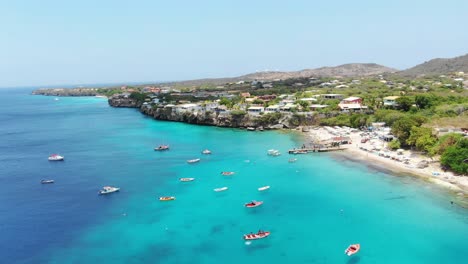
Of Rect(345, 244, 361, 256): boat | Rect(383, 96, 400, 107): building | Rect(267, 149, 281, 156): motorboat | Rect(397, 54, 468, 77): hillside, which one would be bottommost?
Rect(345, 244, 361, 256): boat

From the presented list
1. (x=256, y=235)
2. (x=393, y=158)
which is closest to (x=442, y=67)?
(x=393, y=158)

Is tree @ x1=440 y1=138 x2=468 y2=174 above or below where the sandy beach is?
above

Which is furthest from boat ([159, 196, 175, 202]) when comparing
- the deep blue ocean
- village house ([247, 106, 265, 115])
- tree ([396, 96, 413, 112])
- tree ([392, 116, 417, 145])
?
tree ([396, 96, 413, 112])

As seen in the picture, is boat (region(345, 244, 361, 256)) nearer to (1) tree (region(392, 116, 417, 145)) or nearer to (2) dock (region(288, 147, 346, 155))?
(2) dock (region(288, 147, 346, 155))

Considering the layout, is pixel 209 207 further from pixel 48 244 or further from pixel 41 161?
pixel 41 161

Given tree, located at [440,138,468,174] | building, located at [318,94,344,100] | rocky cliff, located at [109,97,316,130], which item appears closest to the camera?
tree, located at [440,138,468,174]

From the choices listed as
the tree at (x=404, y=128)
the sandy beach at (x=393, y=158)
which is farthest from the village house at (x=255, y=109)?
the tree at (x=404, y=128)

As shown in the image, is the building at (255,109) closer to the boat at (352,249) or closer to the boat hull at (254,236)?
the boat hull at (254,236)

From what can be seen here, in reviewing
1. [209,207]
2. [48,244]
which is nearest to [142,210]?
[209,207]
